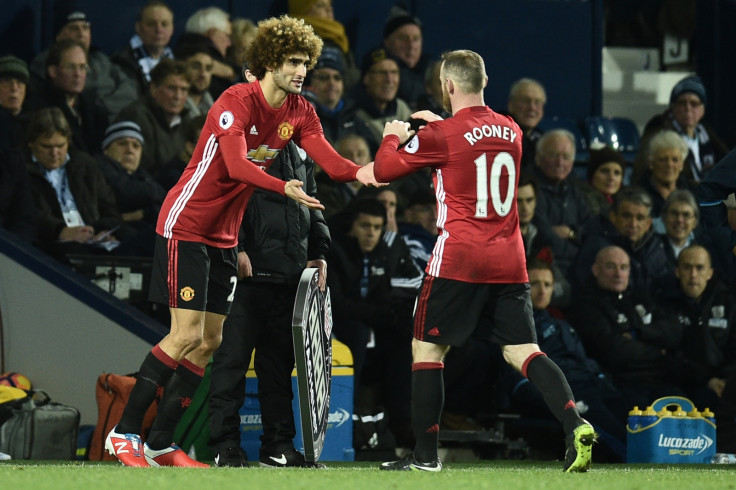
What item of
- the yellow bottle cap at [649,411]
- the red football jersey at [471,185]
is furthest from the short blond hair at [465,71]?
the yellow bottle cap at [649,411]

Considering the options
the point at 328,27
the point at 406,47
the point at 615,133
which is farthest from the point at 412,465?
the point at 615,133

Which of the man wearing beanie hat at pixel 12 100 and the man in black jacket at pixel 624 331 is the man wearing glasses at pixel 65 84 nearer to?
the man wearing beanie hat at pixel 12 100

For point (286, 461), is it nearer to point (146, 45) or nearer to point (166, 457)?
point (166, 457)

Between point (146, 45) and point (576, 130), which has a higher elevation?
point (146, 45)

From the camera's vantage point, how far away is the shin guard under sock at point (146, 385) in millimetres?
6598

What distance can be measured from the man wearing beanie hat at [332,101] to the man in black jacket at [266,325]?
3.83 m

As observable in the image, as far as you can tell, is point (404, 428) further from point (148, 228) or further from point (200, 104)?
point (200, 104)

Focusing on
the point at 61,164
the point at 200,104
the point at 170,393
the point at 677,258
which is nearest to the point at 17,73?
the point at 61,164

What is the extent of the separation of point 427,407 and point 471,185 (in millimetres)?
1001

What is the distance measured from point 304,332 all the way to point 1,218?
129 inches

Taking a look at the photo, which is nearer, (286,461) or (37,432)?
(286,461)

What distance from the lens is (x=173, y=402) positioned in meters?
6.76

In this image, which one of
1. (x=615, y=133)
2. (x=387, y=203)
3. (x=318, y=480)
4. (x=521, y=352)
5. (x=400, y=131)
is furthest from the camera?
(x=615, y=133)

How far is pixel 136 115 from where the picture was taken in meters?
10.5
